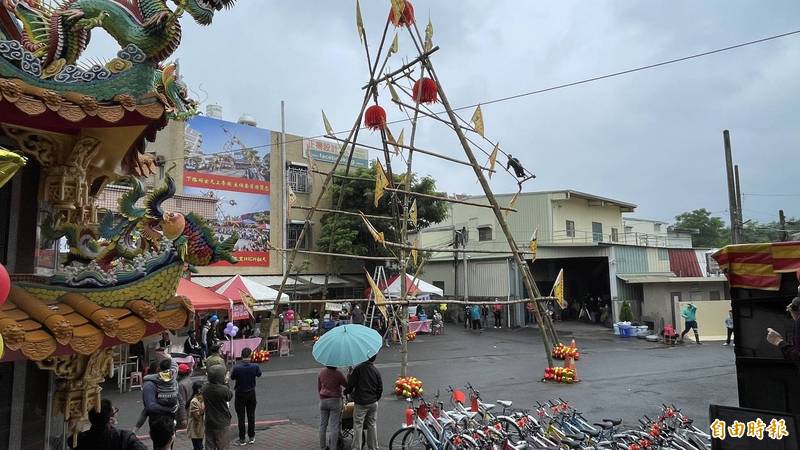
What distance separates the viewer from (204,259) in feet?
15.3

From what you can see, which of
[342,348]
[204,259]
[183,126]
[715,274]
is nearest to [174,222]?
[204,259]

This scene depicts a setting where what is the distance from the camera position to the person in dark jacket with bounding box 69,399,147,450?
488cm

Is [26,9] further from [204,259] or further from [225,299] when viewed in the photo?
[225,299]

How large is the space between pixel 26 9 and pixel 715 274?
113 feet

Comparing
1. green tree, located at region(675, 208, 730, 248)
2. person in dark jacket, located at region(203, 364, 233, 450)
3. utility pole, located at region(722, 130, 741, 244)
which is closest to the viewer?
person in dark jacket, located at region(203, 364, 233, 450)

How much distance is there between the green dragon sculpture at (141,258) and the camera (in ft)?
14.8

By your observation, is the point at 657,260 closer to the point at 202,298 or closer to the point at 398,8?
the point at 398,8

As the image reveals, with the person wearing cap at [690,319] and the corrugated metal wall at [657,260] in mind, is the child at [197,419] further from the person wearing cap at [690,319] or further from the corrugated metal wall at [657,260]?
the corrugated metal wall at [657,260]

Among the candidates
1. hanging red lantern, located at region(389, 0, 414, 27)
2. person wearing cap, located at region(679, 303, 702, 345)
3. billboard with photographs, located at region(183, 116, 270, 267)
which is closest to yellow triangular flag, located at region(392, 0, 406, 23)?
hanging red lantern, located at region(389, 0, 414, 27)

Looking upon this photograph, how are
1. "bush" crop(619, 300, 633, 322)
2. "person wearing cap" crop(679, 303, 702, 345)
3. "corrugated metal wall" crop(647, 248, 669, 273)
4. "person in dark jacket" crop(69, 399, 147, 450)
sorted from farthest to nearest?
"corrugated metal wall" crop(647, 248, 669, 273) → "bush" crop(619, 300, 633, 322) → "person wearing cap" crop(679, 303, 702, 345) → "person in dark jacket" crop(69, 399, 147, 450)

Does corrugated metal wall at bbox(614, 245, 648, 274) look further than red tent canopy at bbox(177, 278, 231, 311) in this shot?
Yes

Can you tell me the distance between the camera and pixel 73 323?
4145 mm

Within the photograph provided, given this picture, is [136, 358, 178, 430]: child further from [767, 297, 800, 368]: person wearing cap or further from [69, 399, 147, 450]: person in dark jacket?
[767, 297, 800, 368]: person wearing cap

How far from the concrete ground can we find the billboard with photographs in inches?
247
